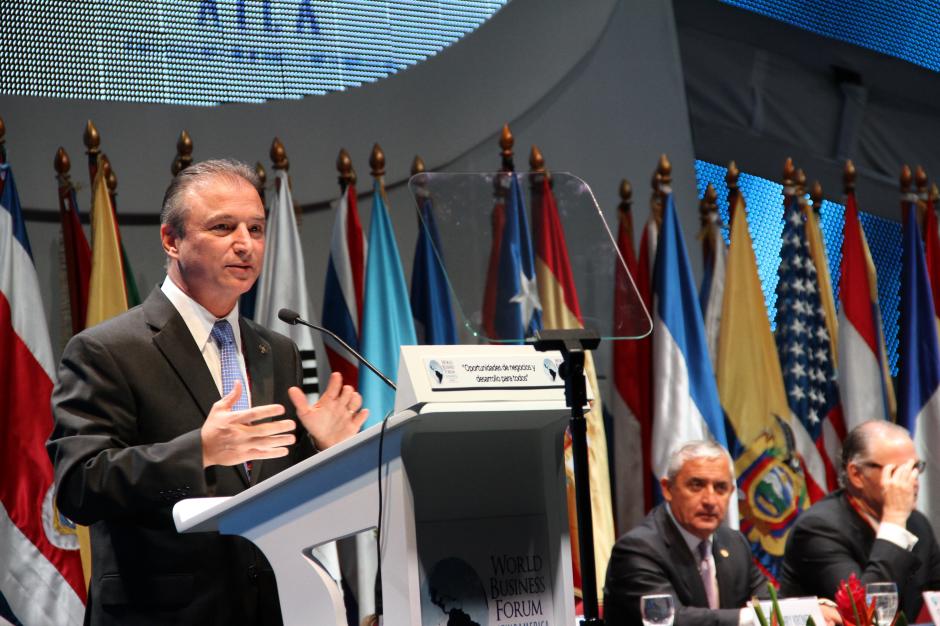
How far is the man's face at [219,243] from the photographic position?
2250mm

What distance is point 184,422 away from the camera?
2168 mm

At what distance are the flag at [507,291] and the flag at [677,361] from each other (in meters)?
2.71

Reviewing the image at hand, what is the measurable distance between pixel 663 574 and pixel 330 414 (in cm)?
228

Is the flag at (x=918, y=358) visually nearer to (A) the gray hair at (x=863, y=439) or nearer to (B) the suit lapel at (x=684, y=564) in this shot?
(A) the gray hair at (x=863, y=439)

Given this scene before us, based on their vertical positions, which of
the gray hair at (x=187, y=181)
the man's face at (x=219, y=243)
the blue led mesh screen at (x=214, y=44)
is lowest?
the man's face at (x=219, y=243)

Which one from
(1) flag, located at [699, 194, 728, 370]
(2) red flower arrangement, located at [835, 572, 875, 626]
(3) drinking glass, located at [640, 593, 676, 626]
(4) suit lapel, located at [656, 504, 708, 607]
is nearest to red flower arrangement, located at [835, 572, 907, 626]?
(2) red flower arrangement, located at [835, 572, 875, 626]

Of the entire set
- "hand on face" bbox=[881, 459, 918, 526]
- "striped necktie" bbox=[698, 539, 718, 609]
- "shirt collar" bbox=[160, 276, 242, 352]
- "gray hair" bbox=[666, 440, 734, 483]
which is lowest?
"striped necktie" bbox=[698, 539, 718, 609]

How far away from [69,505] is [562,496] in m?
0.85

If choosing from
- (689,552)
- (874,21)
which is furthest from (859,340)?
(874,21)

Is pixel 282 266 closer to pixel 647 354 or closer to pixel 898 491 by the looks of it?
pixel 647 354

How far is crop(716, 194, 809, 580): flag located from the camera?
5.21 metres

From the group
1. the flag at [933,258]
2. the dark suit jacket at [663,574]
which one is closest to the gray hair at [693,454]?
the dark suit jacket at [663,574]

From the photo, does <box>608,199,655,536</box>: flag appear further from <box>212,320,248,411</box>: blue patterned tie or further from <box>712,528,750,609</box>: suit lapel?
<box>212,320,248,411</box>: blue patterned tie

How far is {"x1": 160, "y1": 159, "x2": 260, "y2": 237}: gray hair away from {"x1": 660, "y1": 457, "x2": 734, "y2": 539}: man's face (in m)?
2.47
